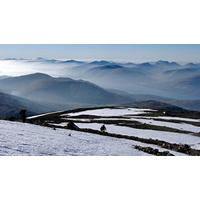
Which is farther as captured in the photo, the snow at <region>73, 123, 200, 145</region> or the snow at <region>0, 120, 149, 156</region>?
the snow at <region>73, 123, 200, 145</region>

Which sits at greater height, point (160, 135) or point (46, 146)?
point (46, 146)

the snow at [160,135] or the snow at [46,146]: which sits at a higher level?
the snow at [46,146]

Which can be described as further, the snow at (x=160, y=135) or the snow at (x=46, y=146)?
the snow at (x=160, y=135)

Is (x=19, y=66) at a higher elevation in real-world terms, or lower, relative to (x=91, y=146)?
higher

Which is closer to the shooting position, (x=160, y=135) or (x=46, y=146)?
(x=46, y=146)

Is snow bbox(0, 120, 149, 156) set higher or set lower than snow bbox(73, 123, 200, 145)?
higher
